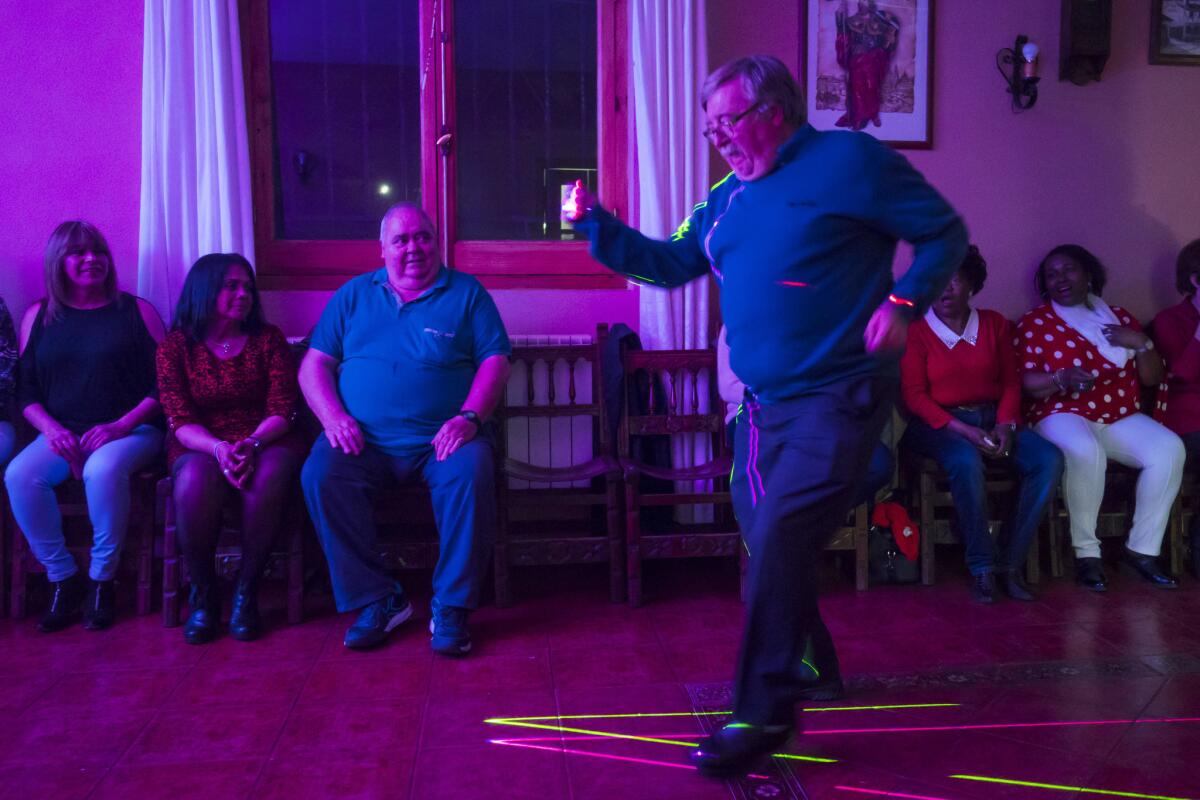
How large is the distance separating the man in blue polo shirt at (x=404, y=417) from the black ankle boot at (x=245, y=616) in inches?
10.5

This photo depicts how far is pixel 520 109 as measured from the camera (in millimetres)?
3598

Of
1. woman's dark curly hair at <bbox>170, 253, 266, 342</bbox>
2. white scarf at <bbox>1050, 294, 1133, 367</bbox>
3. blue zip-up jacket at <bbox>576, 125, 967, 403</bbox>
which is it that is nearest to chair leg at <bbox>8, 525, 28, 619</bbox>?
woman's dark curly hair at <bbox>170, 253, 266, 342</bbox>

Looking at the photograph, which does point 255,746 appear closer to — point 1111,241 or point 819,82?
point 819,82

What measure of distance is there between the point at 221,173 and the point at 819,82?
222 cm

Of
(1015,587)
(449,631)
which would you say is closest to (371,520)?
(449,631)

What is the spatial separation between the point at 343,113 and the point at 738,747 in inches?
107

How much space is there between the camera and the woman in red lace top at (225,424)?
9.09 ft

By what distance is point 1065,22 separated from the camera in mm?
3740

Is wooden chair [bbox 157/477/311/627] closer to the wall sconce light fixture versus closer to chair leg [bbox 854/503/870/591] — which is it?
chair leg [bbox 854/503/870/591]

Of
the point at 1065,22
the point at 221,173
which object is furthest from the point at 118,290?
the point at 1065,22

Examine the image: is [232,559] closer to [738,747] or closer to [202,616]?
[202,616]

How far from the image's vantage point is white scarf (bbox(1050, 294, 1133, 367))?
3.43 meters

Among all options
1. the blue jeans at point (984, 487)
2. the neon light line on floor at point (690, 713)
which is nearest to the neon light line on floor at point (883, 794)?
the neon light line on floor at point (690, 713)

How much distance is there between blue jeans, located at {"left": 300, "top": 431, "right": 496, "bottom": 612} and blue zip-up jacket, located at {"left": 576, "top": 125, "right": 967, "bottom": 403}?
3.64ft
